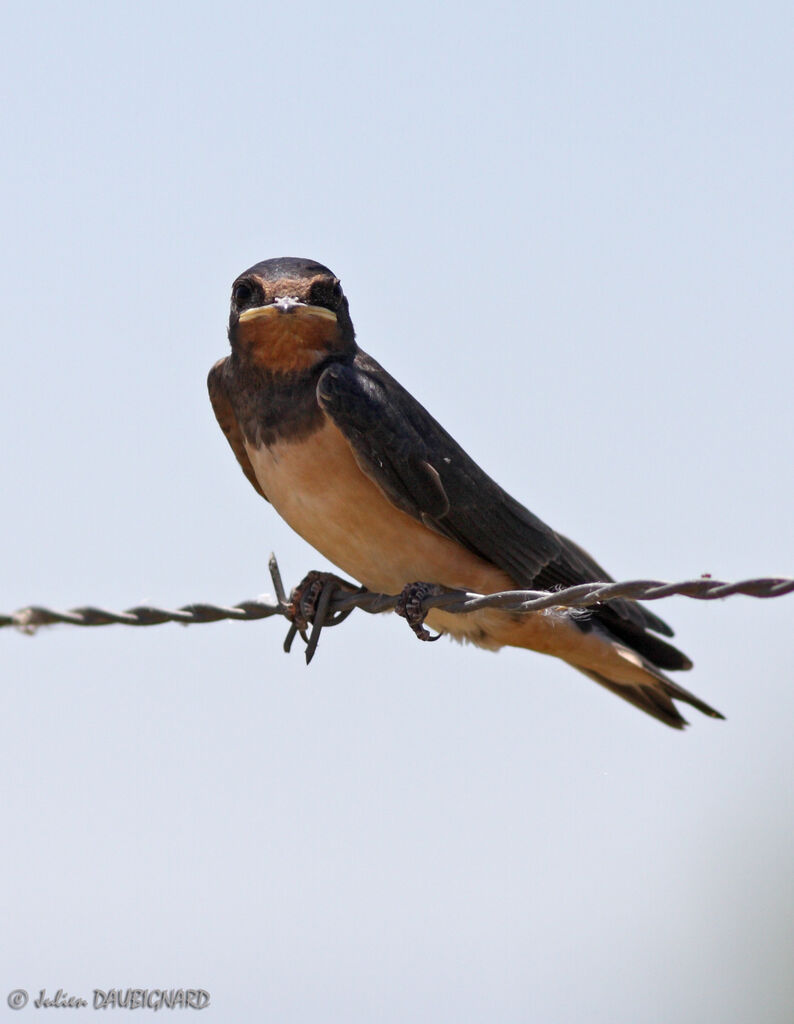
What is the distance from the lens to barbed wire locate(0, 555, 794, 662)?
177 inches

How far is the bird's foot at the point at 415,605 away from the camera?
695cm

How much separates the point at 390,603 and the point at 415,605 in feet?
0.45

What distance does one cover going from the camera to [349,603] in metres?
7.02

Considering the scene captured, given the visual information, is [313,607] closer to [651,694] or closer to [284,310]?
[284,310]

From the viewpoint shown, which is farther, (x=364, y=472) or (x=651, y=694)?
(x=651, y=694)

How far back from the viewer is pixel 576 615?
7945 mm

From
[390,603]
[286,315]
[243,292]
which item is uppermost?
[243,292]

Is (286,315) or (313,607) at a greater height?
(286,315)

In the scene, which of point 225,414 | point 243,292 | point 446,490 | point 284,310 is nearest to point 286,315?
point 284,310

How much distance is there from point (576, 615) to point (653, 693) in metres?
0.93

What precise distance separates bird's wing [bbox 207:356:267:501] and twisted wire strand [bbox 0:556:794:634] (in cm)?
119

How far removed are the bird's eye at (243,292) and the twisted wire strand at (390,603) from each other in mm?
1558

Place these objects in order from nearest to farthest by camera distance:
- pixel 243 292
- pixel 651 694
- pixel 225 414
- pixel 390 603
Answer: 1. pixel 390 603
2. pixel 243 292
3. pixel 225 414
4. pixel 651 694

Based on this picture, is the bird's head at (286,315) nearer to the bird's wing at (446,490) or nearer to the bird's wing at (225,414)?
the bird's wing at (446,490)
